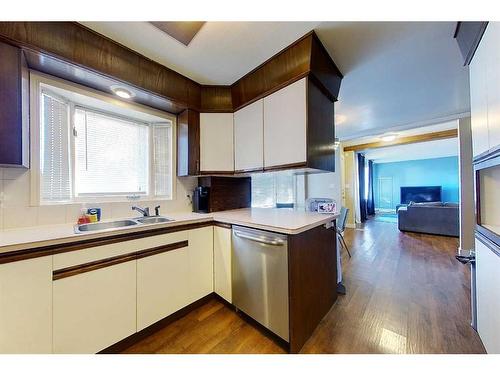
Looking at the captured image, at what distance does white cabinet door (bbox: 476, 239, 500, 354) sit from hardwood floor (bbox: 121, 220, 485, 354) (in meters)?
0.20

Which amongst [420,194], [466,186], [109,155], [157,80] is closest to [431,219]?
[466,186]

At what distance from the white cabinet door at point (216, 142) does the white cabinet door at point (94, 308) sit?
1.19 metres

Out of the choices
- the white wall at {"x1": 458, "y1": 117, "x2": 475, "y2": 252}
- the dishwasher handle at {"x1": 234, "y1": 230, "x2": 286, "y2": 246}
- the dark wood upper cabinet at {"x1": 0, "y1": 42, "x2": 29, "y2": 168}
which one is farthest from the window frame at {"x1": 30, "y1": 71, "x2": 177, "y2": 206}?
the white wall at {"x1": 458, "y1": 117, "x2": 475, "y2": 252}

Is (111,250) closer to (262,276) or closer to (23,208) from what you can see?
(23,208)

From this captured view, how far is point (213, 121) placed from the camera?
7.11 feet

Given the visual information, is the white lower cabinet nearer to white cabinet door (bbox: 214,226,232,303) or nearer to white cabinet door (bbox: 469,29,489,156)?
white cabinet door (bbox: 214,226,232,303)

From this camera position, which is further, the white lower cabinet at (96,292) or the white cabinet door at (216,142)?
the white cabinet door at (216,142)

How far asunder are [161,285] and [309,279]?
1.14m

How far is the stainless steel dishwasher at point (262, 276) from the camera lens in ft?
4.30

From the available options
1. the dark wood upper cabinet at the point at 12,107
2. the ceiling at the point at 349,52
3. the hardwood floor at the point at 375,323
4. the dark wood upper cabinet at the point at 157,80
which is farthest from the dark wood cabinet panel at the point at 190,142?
the hardwood floor at the point at 375,323

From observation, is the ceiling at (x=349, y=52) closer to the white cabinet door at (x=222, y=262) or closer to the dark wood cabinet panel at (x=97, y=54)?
the dark wood cabinet panel at (x=97, y=54)

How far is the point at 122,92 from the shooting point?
1729 mm

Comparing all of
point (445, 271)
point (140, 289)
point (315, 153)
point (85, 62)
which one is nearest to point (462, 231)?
point (445, 271)

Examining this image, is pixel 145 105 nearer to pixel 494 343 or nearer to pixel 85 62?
pixel 85 62
